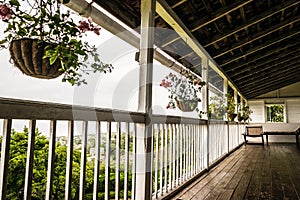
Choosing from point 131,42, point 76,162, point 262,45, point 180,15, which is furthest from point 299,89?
point 76,162

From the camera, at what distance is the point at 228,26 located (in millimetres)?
4598

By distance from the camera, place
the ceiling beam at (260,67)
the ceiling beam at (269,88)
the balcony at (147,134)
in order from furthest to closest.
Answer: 1. the ceiling beam at (269,88)
2. the ceiling beam at (260,67)
3. the balcony at (147,134)

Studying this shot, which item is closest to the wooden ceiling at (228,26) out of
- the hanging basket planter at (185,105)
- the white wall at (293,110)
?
the hanging basket planter at (185,105)

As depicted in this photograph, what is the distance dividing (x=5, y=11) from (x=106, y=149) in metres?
0.97

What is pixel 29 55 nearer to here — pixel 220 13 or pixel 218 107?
pixel 220 13

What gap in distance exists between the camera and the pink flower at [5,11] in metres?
1.17

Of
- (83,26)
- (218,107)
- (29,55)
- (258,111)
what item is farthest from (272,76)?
(29,55)

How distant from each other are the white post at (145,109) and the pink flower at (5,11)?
1.19 m

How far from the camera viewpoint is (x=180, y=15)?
3.54 metres

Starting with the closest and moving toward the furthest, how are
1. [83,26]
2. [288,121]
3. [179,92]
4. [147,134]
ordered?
[83,26]
[147,134]
[179,92]
[288,121]

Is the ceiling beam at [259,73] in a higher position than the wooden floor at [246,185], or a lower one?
higher

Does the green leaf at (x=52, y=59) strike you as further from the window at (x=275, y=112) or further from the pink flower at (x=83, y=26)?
the window at (x=275, y=112)

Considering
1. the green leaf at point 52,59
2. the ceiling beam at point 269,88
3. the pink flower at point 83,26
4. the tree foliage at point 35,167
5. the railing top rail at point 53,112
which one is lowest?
the tree foliage at point 35,167

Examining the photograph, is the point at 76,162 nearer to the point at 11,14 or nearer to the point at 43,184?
the point at 43,184
